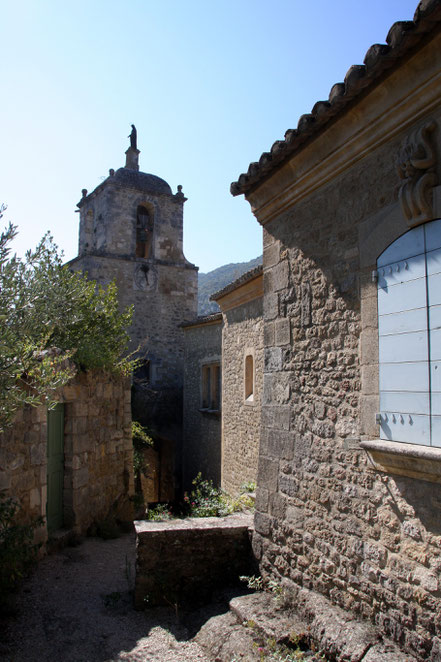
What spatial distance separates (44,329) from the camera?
5324mm

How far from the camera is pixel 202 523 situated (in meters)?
5.04

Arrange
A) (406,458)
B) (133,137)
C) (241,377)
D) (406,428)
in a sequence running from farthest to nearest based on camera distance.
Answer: (133,137), (241,377), (406,428), (406,458)

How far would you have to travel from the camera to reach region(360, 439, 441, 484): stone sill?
2.90 m

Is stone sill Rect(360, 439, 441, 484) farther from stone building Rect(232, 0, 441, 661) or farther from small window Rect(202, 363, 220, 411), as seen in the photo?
small window Rect(202, 363, 220, 411)

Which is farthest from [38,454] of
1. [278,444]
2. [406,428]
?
[406,428]

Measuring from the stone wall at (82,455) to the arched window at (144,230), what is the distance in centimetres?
1224

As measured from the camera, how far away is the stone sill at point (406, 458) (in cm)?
290

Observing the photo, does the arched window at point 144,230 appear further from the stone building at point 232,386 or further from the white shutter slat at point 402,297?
the white shutter slat at point 402,297

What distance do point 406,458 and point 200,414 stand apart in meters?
12.7

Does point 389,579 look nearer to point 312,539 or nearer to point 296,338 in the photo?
point 312,539

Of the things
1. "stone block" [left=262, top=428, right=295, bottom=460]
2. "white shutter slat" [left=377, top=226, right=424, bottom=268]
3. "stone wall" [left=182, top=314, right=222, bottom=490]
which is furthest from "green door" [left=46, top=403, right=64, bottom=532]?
"stone wall" [left=182, top=314, right=222, bottom=490]

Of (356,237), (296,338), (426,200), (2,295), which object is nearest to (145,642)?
(296,338)

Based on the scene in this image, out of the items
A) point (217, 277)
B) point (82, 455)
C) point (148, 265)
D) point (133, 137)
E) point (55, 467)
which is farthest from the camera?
point (217, 277)

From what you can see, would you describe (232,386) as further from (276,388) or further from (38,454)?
(276,388)
